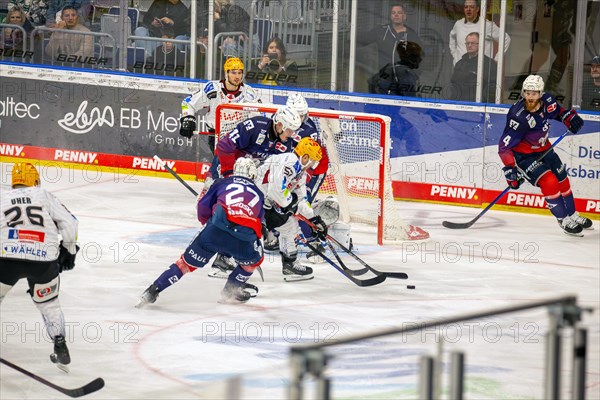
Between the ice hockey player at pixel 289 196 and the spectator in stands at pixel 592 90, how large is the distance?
3.29 meters

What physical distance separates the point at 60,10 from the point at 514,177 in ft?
16.3

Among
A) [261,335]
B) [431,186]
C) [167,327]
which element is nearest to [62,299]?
[167,327]

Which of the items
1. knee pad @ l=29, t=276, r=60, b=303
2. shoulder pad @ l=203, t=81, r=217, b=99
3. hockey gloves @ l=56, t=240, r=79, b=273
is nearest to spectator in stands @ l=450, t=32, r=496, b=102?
shoulder pad @ l=203, t=81, r=217, b=99

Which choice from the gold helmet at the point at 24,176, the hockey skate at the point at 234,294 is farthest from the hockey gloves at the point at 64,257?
the hockey skate at the point at 234,294

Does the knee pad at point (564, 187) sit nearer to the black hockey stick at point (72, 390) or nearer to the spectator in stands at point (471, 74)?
the spectator in stands at point (471, 74)

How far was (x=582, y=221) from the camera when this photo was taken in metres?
9.47

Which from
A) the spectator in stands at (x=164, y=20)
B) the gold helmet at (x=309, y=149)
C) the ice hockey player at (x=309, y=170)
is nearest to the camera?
the gold helmet at (x=309, y=149)

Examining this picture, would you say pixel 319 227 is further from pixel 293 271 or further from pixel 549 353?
pixel 549 353

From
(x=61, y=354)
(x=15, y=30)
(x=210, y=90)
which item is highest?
(x=15, y=30)

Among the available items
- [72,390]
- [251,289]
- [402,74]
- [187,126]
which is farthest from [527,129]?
[72,390]

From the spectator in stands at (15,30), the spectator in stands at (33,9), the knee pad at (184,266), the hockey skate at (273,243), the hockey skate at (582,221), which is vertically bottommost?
the hockey skate at (273,243)

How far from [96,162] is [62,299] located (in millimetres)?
4718

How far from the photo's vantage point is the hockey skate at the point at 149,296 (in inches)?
266

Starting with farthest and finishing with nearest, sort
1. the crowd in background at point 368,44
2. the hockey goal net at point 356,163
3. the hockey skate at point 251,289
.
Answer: the crowd in background at point 368,44 < the hockey goal net at point 356,163 < the hockey skate at point 251,289
